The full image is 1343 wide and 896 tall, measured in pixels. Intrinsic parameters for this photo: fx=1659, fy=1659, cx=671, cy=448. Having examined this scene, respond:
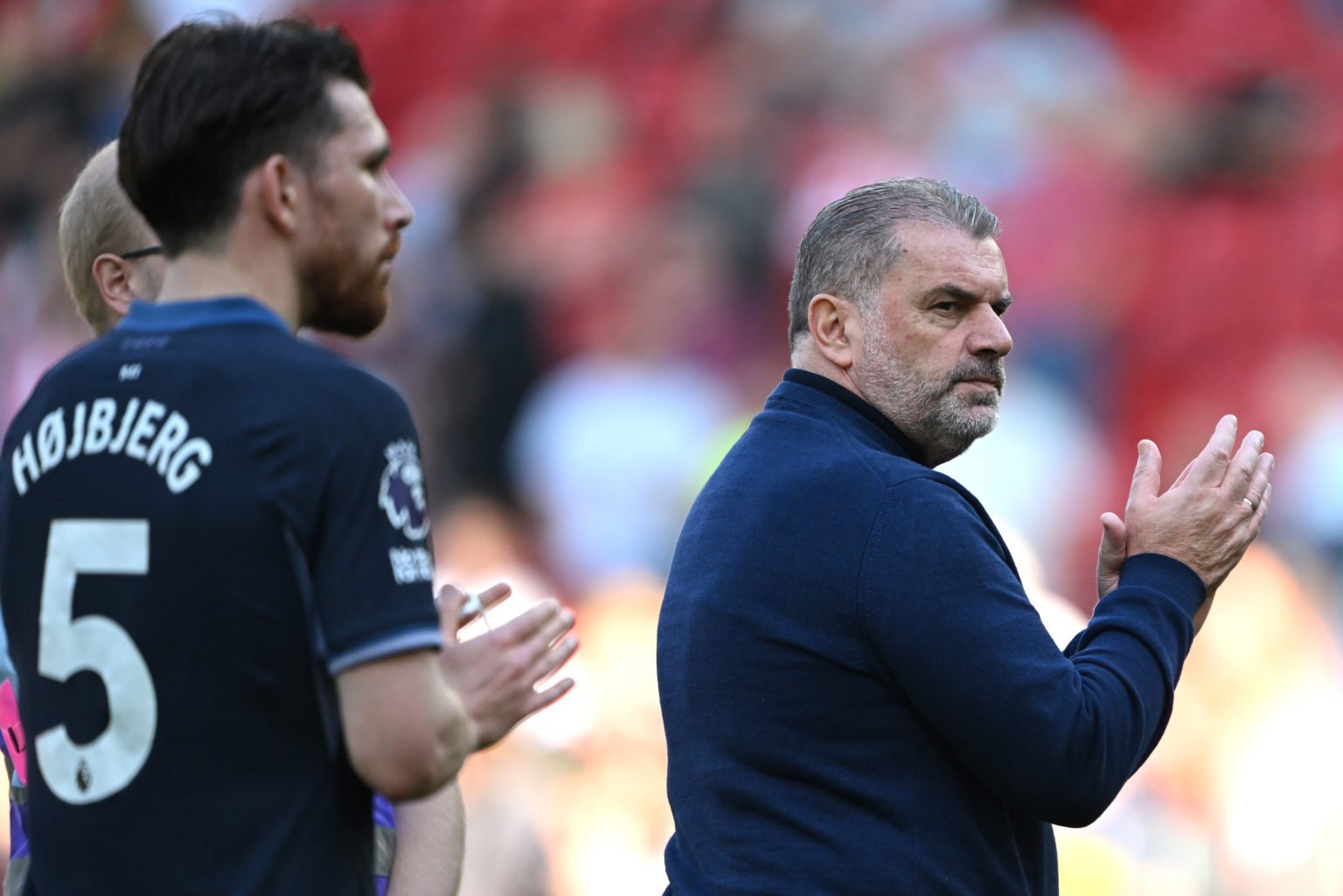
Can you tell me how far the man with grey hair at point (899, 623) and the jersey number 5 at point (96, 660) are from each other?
0.78 meters

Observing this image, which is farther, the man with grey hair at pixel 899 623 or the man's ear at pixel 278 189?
the man with grey hair at pixel 899 623

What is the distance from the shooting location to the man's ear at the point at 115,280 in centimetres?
203

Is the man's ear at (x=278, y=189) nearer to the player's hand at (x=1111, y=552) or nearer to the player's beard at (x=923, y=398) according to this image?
the player's beard at (x=923, y=398)

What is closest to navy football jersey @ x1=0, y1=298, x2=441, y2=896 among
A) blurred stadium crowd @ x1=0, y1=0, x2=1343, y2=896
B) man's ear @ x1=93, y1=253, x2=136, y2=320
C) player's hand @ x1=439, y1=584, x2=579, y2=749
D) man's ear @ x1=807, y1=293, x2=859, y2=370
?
player's hand @ x1=439, y1=584, x2=579, y2=749

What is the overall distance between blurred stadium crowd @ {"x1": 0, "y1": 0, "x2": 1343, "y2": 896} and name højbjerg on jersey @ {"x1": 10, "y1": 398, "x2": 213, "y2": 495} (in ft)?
10.7

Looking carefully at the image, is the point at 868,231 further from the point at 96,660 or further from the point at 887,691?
the point at 96,660

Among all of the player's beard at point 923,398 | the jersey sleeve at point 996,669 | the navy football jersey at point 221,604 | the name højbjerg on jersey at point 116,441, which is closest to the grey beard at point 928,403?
the player's beard at point 923,398

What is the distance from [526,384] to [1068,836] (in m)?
2.92

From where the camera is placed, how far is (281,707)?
1.45 metres

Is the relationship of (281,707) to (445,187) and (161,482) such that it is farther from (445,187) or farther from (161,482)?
(445,187)

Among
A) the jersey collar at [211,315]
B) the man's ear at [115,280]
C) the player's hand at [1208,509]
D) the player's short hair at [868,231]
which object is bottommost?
the jersey collar at [211,315]

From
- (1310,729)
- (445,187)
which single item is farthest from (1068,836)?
(445,187)

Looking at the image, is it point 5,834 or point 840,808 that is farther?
point 5,834

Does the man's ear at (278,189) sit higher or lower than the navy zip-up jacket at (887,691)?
higher
